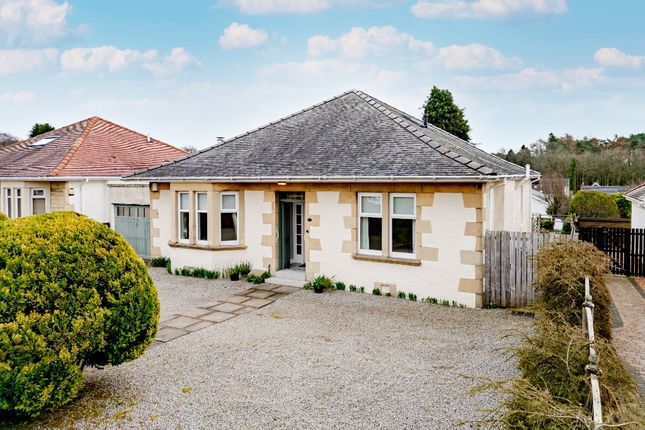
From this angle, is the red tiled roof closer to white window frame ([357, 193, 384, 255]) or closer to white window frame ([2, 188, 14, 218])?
white window frame ([2, 188, 14, 218])

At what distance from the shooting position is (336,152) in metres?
13.6

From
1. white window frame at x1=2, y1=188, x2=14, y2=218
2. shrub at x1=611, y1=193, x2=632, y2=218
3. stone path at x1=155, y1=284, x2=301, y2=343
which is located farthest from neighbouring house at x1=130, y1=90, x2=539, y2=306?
shrub at x1=611, y1=193, x2=632, y2=218

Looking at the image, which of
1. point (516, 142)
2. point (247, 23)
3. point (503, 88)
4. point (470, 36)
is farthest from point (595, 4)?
point (516, 142)

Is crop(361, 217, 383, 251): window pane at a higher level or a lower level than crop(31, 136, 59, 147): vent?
lower

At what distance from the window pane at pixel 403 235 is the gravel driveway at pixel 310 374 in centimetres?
173

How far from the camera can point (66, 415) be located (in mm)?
5730

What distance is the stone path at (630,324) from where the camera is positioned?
7522 millimetres

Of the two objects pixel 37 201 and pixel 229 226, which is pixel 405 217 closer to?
pixel 229 226

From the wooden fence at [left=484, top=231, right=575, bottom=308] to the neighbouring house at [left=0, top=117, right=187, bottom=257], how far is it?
39.1ft

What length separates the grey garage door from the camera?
57.0ft

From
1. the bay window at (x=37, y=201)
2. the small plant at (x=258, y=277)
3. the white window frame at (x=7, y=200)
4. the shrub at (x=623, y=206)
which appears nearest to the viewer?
the small plant at (x=258, y=277)

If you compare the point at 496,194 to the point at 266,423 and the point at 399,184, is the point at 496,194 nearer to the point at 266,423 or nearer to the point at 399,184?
the point at 399,184

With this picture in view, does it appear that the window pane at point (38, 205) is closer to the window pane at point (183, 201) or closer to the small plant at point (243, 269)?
the window pane at point (183, 201)

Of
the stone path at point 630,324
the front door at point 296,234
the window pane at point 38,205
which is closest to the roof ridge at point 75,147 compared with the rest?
the window pane at point 38,205
